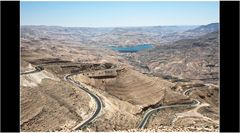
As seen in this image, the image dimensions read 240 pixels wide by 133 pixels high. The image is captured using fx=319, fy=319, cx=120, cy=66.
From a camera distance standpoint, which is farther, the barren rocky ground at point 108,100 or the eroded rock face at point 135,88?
the eroded rock face at point 135,88

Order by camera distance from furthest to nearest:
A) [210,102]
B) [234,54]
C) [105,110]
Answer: [210,102]
[105,110]
[234,54]

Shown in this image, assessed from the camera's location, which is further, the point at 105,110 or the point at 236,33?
the point at 105,110

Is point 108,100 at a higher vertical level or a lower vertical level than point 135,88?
lower

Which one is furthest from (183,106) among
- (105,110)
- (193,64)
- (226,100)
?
(193,64)

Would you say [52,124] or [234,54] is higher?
[234,54]

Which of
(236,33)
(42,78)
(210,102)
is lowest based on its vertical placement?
(210,102)

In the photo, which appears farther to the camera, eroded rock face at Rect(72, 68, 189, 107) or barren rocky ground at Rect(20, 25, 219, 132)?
eroded rock face at Rect(72, 68, 189, 107)

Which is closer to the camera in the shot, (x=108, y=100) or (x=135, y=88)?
(x=108, y=100)

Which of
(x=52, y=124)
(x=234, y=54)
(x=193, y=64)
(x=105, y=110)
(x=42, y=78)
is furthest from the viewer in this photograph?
(x=193, y=64)

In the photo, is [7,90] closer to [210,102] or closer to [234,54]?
[234,54]
